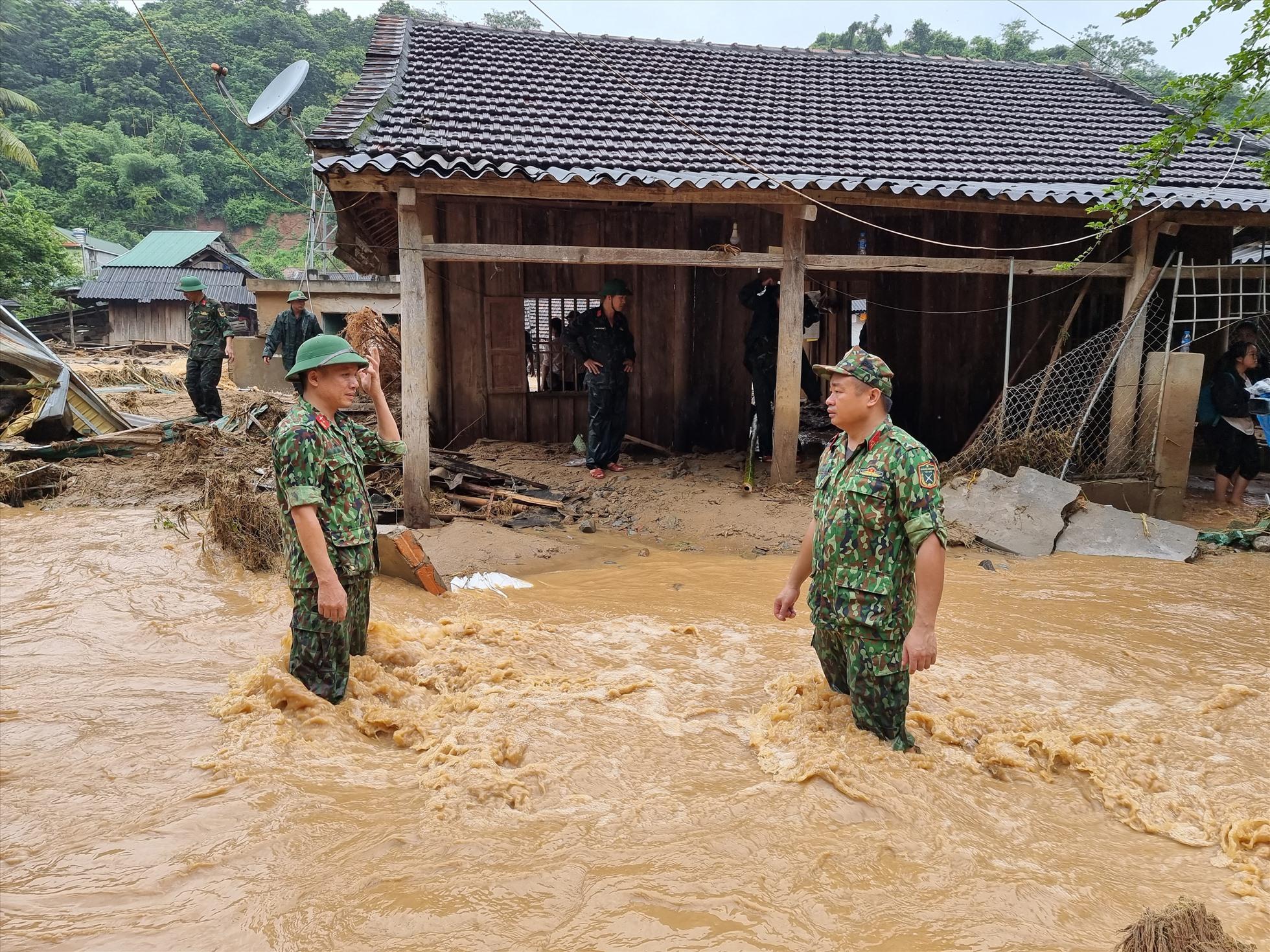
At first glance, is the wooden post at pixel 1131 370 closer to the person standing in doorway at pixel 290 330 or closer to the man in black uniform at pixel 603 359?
the man in black uniform at pixel 603 359

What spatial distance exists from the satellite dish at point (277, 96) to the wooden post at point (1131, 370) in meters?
9.16

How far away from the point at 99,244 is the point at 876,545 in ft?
125

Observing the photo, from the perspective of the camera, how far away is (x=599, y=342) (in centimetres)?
923

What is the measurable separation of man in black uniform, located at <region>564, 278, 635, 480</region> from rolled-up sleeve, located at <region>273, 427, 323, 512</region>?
237 inches

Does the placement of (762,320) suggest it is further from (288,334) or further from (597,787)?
(597,787)

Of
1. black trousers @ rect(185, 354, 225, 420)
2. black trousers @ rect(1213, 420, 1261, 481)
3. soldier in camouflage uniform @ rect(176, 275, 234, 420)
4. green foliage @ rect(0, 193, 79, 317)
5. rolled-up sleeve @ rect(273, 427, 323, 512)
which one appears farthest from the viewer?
green foliage @ rect(0, 193, 79, 317)

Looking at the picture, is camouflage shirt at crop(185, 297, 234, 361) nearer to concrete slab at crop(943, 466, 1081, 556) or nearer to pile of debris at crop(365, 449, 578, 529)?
pile of debris at crop(365, 449, 578, 529)

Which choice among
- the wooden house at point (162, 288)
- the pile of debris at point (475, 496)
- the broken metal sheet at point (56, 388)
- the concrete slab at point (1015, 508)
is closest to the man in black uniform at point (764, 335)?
the concrete slab at point (1015, 508)

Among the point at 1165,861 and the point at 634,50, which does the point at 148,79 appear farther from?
the point at 1165,861

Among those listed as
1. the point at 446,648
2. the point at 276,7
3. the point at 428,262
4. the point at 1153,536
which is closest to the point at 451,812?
the point at 446,648

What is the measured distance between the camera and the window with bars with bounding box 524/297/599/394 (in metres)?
10.9

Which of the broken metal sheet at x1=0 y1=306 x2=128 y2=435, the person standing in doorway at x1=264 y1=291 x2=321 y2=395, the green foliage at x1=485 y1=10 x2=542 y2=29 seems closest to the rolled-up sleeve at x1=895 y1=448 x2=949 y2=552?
the person standing in doorway at x1=264 y1=291 x2=321 y2=395

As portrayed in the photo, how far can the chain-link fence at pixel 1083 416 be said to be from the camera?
841 cm

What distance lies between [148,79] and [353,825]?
5191 cm
